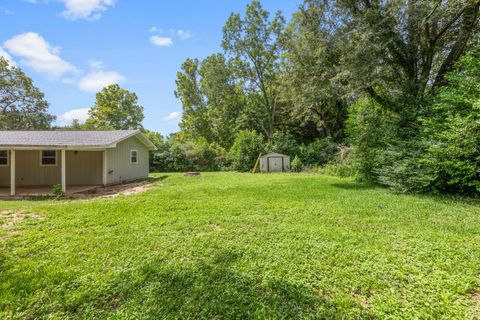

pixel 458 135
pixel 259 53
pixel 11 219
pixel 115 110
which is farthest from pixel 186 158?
pixel 115 110

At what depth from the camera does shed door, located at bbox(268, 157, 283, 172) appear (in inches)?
649

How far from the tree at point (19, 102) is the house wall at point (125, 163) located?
20.0m

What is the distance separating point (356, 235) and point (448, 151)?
15.2 ft

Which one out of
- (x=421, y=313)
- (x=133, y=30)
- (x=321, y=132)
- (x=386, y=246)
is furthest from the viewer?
(x=321, y=132)

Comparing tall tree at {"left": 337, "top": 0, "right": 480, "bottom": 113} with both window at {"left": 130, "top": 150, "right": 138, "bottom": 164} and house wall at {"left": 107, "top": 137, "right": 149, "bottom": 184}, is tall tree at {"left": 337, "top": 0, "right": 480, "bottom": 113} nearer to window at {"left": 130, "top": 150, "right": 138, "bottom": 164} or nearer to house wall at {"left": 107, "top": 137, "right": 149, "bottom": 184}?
house wall at {"left": 107, "top": 137, "right": 149, "bottom": 184}

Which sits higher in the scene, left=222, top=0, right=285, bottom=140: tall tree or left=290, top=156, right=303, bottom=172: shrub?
left=222, top=0, right=285, bottom=140: tall tree

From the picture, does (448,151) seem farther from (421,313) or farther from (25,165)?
(25,165)

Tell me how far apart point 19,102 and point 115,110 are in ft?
33.4

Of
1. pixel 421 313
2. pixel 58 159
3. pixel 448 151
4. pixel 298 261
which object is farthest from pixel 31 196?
pixel 448 151

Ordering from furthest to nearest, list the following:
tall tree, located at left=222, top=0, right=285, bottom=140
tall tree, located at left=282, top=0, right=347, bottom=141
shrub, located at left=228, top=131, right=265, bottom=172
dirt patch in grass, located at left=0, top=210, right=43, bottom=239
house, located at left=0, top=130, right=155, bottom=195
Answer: tall tree, located at left=222, top=0, right=285, bottom=140 < shrub, located at left=228, top=131, right=265, bottom=172 < house, located at left=0, top=130, right=155, bottom=195 < tall tree, located at left=282, top=0, right=347, bottom=141 < dirt patch in grass, located at left=0, top=210, right=43, bottom=239

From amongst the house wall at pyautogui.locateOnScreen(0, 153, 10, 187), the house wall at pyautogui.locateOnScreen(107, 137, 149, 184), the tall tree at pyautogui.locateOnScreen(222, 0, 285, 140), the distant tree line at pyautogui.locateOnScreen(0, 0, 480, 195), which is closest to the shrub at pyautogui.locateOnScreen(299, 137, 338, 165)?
the distant tree line at pyautogui.locateOnScreen(0, 0, 480, 195)

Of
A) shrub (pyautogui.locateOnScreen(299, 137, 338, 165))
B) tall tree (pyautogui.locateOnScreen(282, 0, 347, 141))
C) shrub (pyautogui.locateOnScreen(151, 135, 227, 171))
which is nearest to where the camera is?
tall tree (pyautogui.locateOnScreen(282, 0, 347, 141))

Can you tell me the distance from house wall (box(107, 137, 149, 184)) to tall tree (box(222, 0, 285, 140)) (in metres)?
11.9

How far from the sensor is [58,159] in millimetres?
10562
